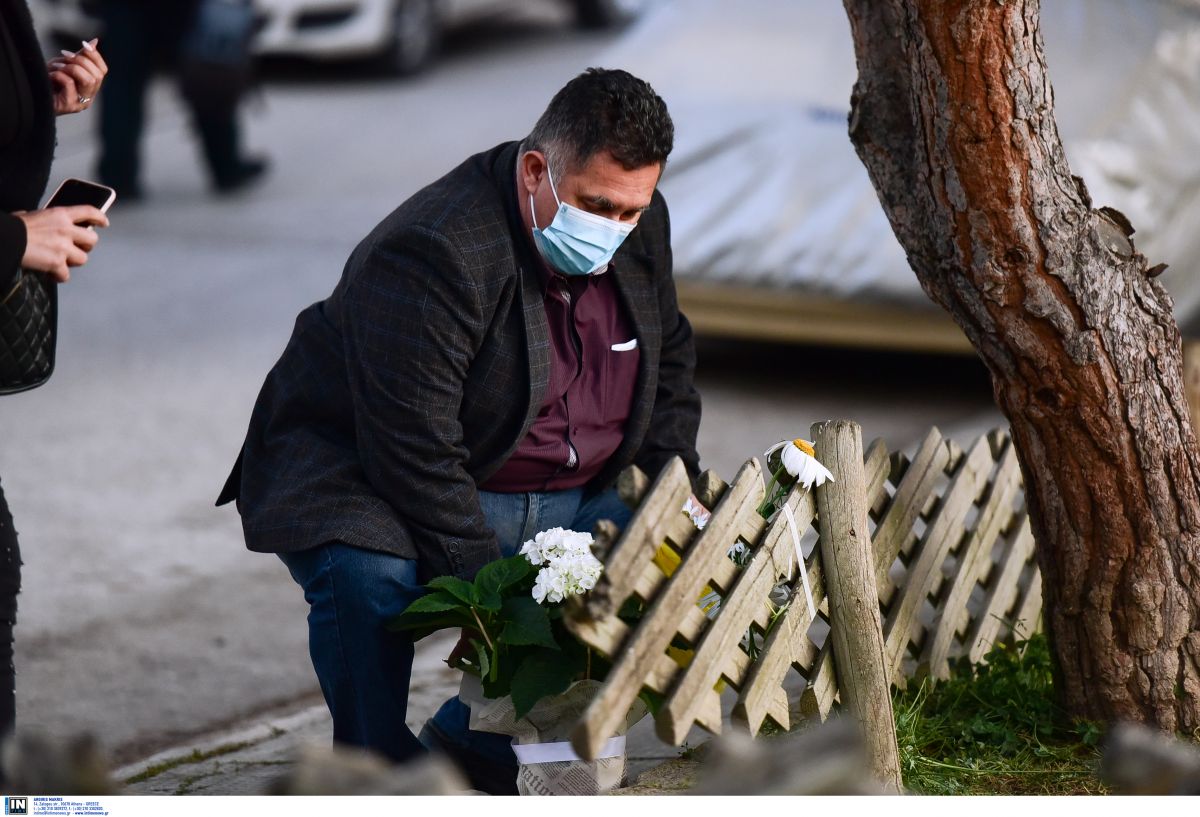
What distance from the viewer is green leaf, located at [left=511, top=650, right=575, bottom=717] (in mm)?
2455

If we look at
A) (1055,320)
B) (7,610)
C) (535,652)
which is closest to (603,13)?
(1055,320)

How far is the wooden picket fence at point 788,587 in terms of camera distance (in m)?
2.14

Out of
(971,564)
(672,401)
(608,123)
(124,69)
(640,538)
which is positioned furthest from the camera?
(124,69)

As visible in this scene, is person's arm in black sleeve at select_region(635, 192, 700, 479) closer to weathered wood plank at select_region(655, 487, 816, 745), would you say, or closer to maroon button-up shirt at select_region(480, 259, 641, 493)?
maroon button-up shirt at select_region(480, 259, 641, 493)

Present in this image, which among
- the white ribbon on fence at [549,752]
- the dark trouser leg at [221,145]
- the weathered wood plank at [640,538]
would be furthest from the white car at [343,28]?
the weathered wood plank at [640,538]

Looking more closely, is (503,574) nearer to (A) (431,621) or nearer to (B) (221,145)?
(A) (431,621)

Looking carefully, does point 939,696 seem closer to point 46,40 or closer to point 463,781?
point 463,781

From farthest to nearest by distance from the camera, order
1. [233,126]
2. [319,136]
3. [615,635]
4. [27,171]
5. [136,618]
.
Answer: [319,136]
[233,126]
[136,618]
[27,171]
[615,635]

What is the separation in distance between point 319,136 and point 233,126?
1.34 metres

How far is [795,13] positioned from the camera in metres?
6.44

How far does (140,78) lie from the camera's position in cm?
796

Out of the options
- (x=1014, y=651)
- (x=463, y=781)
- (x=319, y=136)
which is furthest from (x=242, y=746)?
(x=319, y=136)

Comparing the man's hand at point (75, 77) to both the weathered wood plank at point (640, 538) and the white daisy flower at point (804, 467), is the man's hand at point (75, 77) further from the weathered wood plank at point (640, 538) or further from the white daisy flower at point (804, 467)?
the white daisy flower at point (804, 467)

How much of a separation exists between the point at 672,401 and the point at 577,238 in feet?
1.92
